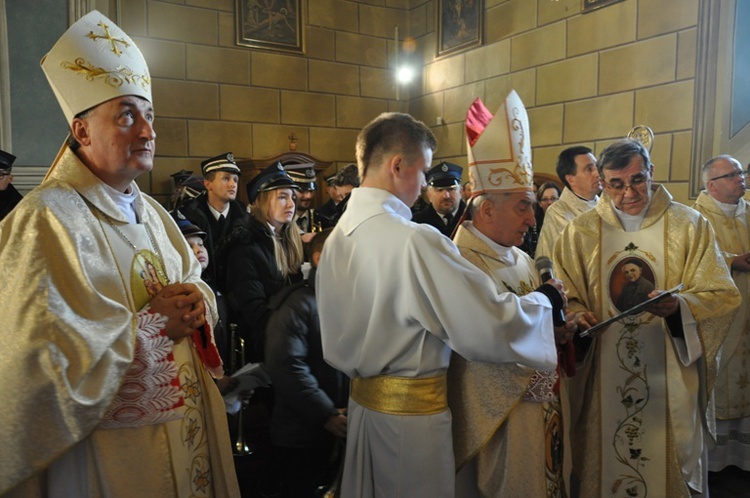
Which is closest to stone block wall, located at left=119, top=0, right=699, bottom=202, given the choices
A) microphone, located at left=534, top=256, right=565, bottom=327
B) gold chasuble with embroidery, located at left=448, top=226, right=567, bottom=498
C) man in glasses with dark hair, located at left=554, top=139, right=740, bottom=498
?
man in glasses with dark hair, located at left=554, top=139, right=740, bottom=498

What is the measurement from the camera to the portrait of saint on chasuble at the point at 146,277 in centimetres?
171

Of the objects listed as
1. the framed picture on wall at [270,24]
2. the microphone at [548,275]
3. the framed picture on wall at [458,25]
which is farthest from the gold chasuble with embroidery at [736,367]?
the framed picture on wall at [270,24]

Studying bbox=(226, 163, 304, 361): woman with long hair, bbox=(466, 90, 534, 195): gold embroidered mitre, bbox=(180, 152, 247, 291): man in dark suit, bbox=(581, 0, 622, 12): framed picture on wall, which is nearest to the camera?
bbox=(466, 90, 534, 195): gold embroidered mitre

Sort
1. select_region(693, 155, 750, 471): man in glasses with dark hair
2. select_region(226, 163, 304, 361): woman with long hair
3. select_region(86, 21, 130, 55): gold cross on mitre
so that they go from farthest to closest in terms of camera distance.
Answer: select_region(693, 155, 750, 471): man in glasses with dark hair → select_region(226, 163, 304, 361): woman with long hair → select_region(86, 21, 130, 55): gold cross on mitre

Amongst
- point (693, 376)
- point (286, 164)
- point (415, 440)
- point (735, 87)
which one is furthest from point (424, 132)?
point (286, 164)

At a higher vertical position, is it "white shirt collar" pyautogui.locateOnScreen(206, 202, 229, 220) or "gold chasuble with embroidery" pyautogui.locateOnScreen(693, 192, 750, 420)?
"white shirt collar" pyautogui.locateOnScreen(206, 202, 229, 220)

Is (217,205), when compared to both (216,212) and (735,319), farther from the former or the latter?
(735,319)

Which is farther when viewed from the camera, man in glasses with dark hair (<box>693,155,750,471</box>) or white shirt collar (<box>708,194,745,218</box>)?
white shirt collar (<box>708,194,745,218</box>)

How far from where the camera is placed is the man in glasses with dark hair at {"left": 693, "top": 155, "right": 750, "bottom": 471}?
377cm

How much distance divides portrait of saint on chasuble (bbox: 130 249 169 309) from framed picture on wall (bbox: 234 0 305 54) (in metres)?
6.74

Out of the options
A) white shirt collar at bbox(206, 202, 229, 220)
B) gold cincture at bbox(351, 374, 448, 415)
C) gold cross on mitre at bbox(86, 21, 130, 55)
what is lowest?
gold cincture at bbox(351, 374, 448, 415)

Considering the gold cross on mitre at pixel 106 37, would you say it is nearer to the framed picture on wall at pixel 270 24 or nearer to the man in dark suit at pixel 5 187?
the man in dark suit at pixel 5 187

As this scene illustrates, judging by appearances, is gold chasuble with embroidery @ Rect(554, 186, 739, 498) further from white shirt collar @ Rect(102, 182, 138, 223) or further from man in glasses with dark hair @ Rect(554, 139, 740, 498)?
white shirt collar @ Rect(102, 182, 138, 223)

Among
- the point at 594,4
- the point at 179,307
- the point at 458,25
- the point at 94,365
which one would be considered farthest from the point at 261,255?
the point at 458,25
